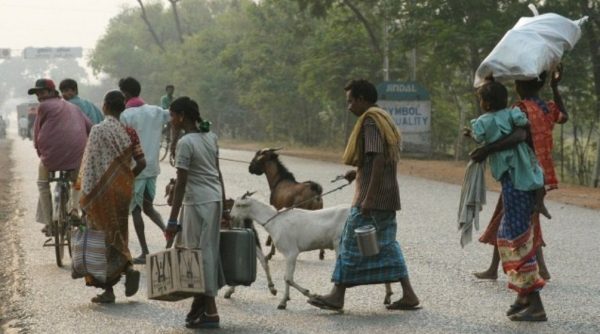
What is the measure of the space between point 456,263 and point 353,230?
3.11m

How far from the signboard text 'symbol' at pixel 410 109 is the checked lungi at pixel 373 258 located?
23.5m

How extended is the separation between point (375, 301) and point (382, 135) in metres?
1.51

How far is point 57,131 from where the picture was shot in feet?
35.5

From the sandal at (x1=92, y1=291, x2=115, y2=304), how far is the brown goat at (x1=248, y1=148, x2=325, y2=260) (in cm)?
237

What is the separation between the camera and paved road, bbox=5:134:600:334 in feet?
25.3

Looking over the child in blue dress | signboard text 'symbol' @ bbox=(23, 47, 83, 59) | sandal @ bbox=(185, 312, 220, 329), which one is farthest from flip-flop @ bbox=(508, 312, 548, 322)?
signboard text 'symbol' @ bbox=(23, 47, 83, 59)

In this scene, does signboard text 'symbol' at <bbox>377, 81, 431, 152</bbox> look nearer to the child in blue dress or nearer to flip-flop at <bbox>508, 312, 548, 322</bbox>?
the child in blue dress

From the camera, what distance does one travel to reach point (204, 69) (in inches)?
2499

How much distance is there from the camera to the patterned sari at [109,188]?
8.77 metres

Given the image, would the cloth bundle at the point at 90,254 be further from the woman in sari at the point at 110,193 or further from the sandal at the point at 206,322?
the sandal at the point at 206,322

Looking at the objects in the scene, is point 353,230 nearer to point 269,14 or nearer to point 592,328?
point 592,328

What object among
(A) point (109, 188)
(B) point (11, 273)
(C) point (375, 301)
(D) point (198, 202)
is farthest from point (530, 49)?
(B) point (11, 273)

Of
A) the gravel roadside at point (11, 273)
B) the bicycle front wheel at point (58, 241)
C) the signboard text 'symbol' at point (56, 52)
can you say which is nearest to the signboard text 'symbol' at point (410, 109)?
the gravel roadside at point (11, 273)

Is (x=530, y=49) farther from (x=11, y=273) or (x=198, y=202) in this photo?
(x=11, y=273)
